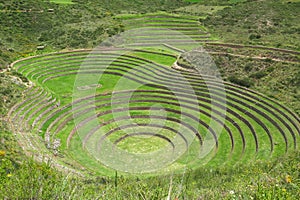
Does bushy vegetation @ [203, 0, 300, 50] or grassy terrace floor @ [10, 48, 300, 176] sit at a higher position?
bushy vegetation @ [203, 0, 300, 50]

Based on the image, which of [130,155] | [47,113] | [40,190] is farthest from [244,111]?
[40,190]

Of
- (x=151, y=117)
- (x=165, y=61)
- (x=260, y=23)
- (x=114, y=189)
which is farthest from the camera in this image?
(x=260, y=23)

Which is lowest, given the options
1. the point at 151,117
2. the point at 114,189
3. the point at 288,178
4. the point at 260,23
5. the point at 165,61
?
the point at 151,117

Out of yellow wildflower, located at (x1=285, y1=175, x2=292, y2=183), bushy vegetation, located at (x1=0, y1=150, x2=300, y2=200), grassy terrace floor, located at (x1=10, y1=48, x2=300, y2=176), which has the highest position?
bushy vegetation, located at (x1=0, y1=150, x2=300, y2=200)

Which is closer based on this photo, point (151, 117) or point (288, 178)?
point (288, 178)

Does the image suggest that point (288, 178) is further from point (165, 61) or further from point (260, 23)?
point (260, 23)

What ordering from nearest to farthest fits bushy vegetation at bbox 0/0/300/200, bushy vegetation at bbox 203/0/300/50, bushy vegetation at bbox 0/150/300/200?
bushy vegetation at bbox 0/150/300/200 < bushy vegetation at bbox 0/0/300/200 < bushy vegetation at bbox 203/0/300/50

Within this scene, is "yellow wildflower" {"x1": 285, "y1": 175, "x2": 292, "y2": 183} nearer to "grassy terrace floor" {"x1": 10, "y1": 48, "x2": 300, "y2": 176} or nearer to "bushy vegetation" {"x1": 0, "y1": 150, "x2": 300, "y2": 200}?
"bushy vegetation" {"x1": 0, "y1": 150, "x2": 300, "y2": 200}

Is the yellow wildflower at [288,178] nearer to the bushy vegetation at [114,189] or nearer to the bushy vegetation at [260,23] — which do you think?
the bushy vegetation at [114,189]

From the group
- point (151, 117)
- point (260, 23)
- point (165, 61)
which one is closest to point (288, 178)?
point (151, 117)

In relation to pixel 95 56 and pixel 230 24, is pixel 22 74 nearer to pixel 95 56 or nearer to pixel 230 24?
pixel 95 56

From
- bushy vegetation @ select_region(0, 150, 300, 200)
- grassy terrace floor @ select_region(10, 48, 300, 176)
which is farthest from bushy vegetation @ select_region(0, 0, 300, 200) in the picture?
grassy terrace floor @ select_region(10, 48, 300, 176)

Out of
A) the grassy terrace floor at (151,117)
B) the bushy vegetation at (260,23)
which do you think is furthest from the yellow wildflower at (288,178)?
the bushy vegetation at (260,23)
